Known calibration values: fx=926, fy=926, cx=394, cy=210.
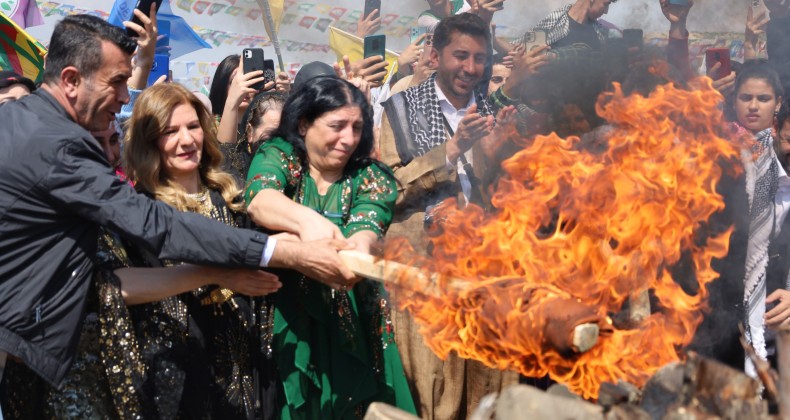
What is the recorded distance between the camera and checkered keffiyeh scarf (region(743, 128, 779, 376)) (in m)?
5.12

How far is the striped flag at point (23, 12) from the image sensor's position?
22.5 feet

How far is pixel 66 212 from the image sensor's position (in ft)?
11.6

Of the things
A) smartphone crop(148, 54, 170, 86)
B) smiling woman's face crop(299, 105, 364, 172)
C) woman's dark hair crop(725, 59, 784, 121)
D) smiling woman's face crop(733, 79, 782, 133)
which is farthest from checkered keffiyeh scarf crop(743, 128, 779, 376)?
smartphone crop(148, 54, 170, 86)

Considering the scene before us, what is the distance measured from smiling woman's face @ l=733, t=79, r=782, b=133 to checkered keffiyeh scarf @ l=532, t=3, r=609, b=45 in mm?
989

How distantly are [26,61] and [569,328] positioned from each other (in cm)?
488

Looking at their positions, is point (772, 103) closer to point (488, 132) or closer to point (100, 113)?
point (488, 132)

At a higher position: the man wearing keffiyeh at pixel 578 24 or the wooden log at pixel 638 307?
the man wearing keffiyeh at pixel 578 24

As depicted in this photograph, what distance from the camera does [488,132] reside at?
16.9ft

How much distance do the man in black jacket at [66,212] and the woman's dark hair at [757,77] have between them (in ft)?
12.4

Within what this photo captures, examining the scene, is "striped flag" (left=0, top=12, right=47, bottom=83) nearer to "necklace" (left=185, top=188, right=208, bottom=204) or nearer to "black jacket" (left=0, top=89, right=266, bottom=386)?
"necklace" (left=185, top=188, right=208, bottom=204)

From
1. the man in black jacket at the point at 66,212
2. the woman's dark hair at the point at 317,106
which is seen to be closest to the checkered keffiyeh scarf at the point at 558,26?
the woman's dark hair at the point at 317,106

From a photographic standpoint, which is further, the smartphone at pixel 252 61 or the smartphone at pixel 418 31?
the smartphone at pixel 418 31

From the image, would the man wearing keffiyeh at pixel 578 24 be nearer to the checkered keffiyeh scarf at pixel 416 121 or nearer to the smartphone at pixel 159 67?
the checkered keffiyeh scarf at pixel 416 121

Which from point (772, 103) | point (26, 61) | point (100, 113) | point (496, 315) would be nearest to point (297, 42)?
point (26, 61)
